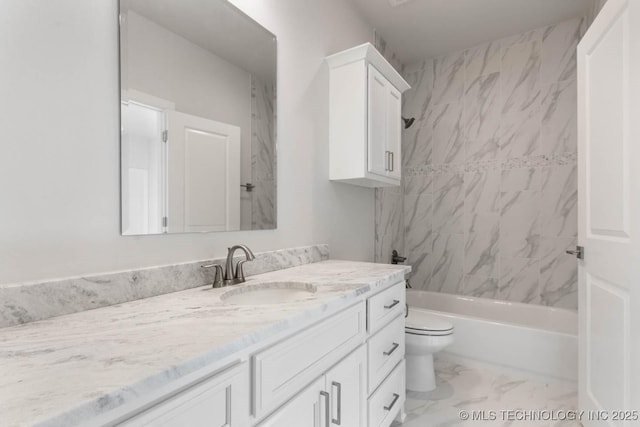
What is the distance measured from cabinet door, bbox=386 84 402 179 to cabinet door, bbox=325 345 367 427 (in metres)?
1.36

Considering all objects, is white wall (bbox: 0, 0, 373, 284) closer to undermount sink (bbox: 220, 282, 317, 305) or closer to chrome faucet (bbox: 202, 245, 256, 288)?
chrome faucet (bbox: 202, 245, 256, 288)

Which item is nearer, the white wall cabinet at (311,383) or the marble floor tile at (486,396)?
the white wall cabinet at (311,383)

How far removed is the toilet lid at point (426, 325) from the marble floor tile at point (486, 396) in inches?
15.6

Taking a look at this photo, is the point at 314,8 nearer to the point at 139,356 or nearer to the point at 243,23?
the point at 243,23

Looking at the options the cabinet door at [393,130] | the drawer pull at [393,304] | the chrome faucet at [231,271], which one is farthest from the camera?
the cabinet door at [393,130]

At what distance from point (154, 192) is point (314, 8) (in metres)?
1.56

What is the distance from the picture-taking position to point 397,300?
158 cm

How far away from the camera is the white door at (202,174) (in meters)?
1.22

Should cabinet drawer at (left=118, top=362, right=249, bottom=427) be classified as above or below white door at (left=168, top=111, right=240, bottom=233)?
below

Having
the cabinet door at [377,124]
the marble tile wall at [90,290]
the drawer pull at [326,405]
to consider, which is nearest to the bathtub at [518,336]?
the cabinet door at [377,124]

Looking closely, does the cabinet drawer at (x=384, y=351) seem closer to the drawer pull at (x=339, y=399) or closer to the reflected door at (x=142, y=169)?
the drawer pull at (x=339, y=399)

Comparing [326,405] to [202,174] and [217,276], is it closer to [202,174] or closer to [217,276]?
[217,276]

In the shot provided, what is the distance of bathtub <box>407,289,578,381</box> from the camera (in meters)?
2.12

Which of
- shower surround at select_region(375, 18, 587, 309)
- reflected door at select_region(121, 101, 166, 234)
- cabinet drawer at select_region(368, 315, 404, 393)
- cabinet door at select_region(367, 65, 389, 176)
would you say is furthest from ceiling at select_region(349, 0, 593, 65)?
cabinet drawer at select_region(368, 315, 404, 393)
